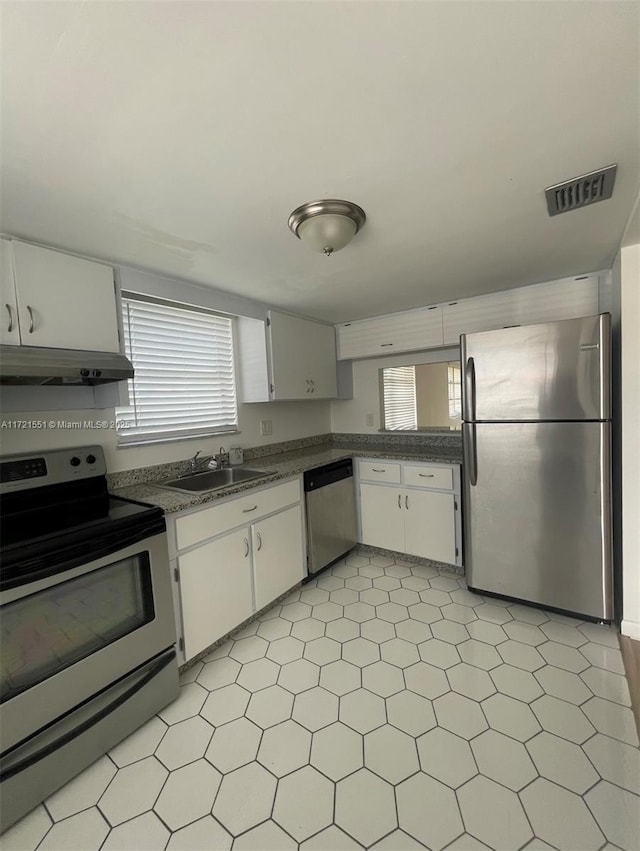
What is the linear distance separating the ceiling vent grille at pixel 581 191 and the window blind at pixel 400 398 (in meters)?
1.87

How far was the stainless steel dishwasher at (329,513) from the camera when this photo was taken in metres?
2.62

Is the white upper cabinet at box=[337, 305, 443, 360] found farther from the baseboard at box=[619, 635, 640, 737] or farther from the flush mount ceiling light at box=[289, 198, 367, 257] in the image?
the baseboard at box=[619, 635, 640, 737]

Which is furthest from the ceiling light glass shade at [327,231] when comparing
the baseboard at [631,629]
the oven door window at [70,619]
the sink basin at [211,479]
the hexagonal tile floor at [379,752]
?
the baseboard at [631,629]

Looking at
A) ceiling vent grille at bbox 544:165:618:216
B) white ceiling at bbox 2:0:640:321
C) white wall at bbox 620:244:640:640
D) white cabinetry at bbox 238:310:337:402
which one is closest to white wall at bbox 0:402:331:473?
white cabinetry at bbox 238:310:337:402

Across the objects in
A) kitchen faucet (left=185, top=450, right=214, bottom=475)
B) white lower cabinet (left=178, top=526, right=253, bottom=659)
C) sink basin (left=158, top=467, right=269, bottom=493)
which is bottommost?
white lower cabinet (left=178, top=526, right=253, bottom=659)

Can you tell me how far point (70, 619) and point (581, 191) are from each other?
254cm

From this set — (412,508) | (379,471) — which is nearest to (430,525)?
(412,508)

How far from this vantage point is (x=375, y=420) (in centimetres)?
355

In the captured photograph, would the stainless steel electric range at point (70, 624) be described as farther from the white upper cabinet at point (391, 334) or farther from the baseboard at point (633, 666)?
the white upper cabinet at point (391, 334)

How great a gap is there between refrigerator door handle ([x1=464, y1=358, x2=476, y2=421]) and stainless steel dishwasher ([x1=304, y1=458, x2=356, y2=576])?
3.59 feet

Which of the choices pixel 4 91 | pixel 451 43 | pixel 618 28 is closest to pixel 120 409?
pixel 4 91

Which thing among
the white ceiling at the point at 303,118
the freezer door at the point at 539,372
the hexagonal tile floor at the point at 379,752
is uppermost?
the white ceiling at the point at 303,118

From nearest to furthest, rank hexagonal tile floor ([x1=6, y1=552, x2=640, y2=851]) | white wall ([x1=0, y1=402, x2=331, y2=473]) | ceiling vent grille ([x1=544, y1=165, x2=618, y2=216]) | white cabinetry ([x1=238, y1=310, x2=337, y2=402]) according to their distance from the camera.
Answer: hexagonal tile floor ([x1=6, y1=552, x2=640, y2=851]) < ceiling vent grille ([x1=544, y1=165, x2=618, y2=216]) < white wall ([x1=0, y1=402, x2=331, y2=473]) < white cabinetry ([x1=238, y1=310, x2=337, y2=402])

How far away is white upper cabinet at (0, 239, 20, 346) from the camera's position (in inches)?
57.1
